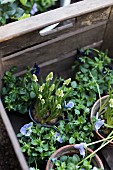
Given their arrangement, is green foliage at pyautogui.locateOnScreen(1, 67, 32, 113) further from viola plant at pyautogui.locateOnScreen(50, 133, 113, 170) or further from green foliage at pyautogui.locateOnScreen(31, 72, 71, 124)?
viola plant at pyautogui.locateOnScreen(50, 133, 113, 170)

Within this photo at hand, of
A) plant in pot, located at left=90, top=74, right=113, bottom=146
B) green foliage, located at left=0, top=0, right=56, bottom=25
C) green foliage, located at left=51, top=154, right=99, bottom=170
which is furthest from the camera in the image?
green foliage, located at left=0, top=0, right=56, bottom=25

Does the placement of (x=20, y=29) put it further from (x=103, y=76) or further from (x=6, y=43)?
(x=103, y=76)

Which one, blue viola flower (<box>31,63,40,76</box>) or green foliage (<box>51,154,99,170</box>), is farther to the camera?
blue viola flower (<box>31,63,40,76</box>)

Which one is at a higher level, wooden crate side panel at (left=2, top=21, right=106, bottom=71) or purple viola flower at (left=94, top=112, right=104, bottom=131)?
wooden crate side panel at (left=2, top=21, right=106, bottom=71)

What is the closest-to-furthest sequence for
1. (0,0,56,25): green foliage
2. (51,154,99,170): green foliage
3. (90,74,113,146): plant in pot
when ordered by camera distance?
(51,154,99,170): green foliage, (90,74,113,146): plant in pot, (0,0,56,25): green foliage

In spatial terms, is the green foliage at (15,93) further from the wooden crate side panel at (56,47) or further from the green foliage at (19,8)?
the green foliage at (19,8)

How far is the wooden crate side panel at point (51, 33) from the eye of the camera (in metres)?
1.25

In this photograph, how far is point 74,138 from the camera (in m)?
1.27

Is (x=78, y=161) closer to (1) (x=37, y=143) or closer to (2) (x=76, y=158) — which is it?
(2) (x=76, y=158)

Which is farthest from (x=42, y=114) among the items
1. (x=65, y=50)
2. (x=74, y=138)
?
(x=65, y=50)

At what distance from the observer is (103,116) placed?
53.5 inches

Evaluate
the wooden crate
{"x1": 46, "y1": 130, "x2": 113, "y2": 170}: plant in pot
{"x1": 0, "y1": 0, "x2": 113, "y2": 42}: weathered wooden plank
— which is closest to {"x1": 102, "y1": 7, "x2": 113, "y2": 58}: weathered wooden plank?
the wooden crate

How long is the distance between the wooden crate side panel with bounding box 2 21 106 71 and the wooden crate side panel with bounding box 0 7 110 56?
0.02 meters

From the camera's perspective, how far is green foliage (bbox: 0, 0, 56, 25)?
4.57ft
